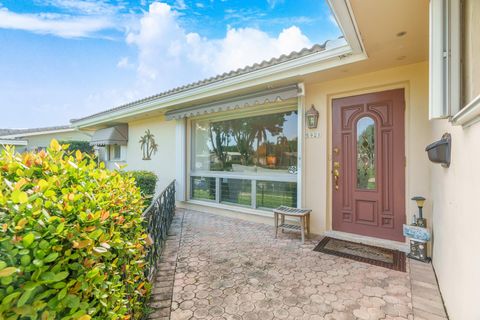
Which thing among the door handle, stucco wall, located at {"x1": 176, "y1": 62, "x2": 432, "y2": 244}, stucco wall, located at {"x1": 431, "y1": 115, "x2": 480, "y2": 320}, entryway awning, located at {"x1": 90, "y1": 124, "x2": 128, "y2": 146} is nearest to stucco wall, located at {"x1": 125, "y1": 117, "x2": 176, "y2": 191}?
entryway awning, located at {"x1": 90, "y1": 124, "x2": 128, "y2": 146}

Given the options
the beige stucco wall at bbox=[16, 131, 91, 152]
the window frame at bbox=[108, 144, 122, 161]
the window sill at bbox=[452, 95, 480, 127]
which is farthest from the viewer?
the beige stucco wall at bbox=[16, 131, 91, 152]

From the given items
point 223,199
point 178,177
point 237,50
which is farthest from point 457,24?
point 237,50

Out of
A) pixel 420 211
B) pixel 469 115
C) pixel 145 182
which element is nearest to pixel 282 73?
pixel 420 211

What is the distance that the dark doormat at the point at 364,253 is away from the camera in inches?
138

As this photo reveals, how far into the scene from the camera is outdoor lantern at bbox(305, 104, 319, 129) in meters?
4.82

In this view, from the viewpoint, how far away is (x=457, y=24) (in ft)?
6.11

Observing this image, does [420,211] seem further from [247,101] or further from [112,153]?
[112,153]

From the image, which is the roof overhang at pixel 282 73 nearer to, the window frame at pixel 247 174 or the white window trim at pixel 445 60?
the window frame at pixel 247 174

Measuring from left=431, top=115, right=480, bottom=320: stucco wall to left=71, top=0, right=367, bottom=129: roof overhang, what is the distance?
1.56 meters

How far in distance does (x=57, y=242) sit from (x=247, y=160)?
5302 millimetres

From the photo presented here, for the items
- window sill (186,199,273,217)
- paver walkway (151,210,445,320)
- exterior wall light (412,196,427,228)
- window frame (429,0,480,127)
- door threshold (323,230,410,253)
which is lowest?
paver walkway (151,210,445,320)

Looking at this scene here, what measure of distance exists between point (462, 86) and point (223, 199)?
219 inches

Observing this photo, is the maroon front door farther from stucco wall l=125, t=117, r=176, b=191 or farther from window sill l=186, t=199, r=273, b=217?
stucco wall l=125, t=117, r=176, b=191

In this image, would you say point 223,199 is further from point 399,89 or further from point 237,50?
point 237,50
